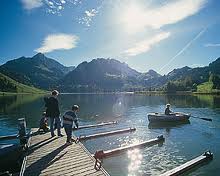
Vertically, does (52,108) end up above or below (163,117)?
above

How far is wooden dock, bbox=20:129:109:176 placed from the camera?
51.7 feet

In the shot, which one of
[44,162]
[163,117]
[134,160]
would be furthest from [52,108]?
[163,117]

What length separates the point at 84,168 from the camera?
16.4 metres

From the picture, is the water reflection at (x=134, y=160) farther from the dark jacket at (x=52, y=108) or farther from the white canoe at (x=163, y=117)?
the white canoe at (x=163, y=117)

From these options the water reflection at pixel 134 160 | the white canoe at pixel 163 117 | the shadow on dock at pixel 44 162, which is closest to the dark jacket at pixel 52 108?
the shadow on dock at pixel 44 162

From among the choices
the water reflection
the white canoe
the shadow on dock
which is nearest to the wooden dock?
the shadow on dock

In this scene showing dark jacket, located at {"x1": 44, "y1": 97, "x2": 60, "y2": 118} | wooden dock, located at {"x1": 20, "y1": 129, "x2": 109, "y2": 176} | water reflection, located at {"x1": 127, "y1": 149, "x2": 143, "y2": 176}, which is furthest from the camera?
dark jacket, located at {"x1": 44, "y1": 97, "x2": 60, "y2": 118}

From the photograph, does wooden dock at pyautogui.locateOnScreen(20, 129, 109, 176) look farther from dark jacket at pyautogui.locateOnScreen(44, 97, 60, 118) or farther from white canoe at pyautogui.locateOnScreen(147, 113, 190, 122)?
white canoe at pyautogui.locateOnScreen(147, 113, 190, 122)

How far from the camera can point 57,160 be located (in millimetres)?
17938

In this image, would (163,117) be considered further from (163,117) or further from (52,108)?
(52,108)

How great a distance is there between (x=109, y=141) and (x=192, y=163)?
13.4 m

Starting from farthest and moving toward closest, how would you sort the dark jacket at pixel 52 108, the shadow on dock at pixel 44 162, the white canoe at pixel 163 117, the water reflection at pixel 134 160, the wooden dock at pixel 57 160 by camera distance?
1. the white canoe at pixel 163 117
2. the dark jacket at pixel 52 108
3. the water reflection at pixel 134 160
4. the shadow on dock at pixel 44 162
5. the wooden dock at pixel 57 160

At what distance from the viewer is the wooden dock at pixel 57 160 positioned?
15771mm

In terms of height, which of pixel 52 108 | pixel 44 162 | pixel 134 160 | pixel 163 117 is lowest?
pixel 134 160
